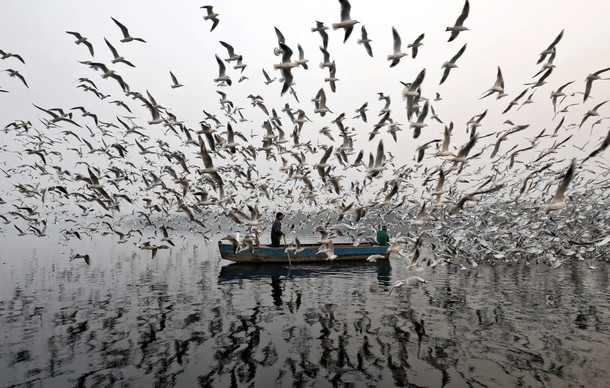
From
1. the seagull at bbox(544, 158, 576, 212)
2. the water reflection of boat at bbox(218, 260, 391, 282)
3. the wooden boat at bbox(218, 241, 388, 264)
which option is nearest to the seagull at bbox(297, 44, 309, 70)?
the seagull at bbox(544, 158, 576, 212)

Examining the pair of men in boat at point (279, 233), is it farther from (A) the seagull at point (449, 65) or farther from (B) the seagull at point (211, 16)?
(A) the seagull at point (449, 65)

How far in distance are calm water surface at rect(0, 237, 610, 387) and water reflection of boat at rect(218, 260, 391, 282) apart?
1.73 meters

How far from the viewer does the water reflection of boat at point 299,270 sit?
23609 mm

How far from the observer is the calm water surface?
8625 mm

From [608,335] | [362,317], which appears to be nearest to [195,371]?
[362,317]

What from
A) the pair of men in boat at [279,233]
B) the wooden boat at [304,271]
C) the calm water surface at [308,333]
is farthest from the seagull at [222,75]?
the wooden boat at [304,271]

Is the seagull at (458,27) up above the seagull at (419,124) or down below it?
above

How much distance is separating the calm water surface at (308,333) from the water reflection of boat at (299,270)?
1727 millimetres

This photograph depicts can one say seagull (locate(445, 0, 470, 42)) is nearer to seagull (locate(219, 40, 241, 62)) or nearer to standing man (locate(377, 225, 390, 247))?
seagull (locate(219, 40, 241, 62))

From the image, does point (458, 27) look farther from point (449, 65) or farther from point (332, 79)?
point (332, 79)

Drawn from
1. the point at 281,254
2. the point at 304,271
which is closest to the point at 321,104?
the point at 304,271

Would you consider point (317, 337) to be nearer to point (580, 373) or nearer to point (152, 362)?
point (152, 362)

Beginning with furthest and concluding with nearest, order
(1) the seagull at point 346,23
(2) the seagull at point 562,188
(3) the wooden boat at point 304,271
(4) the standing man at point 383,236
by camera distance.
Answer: (4) the standing man at point 383,236
(3) the wooden boat at point 304,271
(1) the seagull at point 346,23
(2) the seagull at point 562,188

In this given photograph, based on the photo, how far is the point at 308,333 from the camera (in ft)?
38.4
